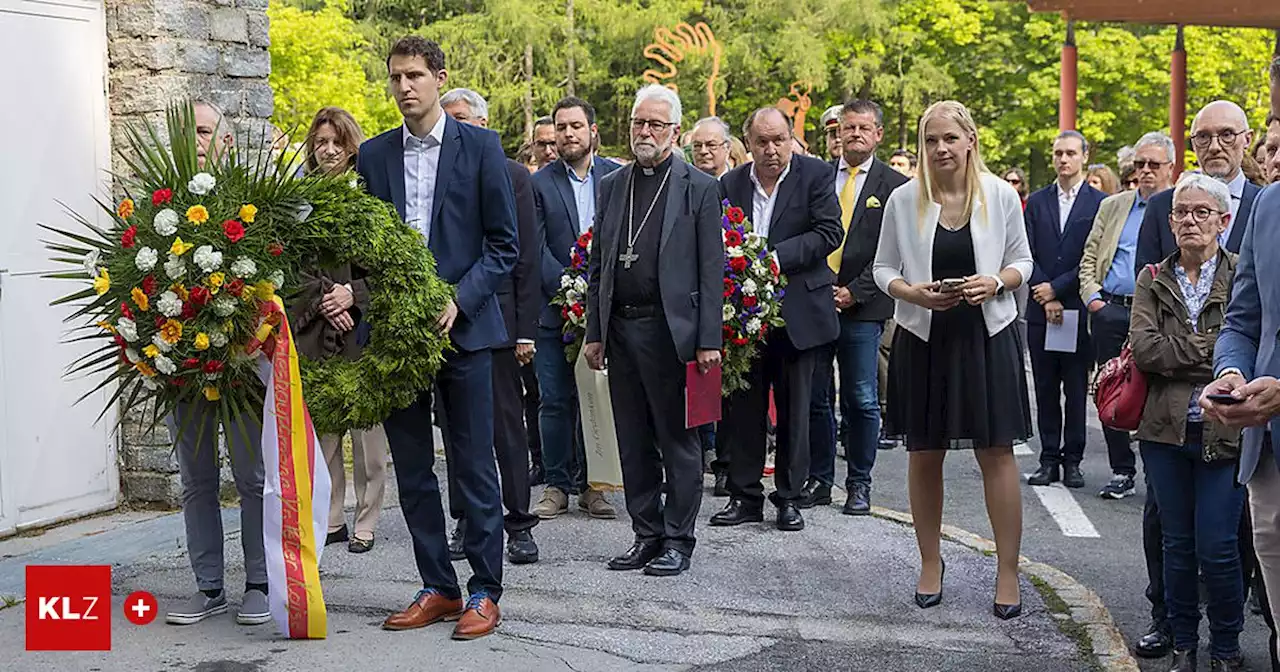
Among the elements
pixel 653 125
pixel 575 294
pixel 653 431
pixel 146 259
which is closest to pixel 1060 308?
pixel 575 294

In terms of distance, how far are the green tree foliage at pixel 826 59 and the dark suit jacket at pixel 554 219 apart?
26512 millimetres

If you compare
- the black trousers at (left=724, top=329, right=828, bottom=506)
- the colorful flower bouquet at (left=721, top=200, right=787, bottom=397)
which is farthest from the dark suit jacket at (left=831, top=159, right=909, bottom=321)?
the colorful flower bouquet at (left=721, top=200, right=787, bottom=397)

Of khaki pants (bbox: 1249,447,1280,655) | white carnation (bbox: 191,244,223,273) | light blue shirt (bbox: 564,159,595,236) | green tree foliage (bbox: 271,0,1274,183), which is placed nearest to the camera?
khaki pants (bbox: 1249,447,1280,655)

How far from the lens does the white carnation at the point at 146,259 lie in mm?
5906

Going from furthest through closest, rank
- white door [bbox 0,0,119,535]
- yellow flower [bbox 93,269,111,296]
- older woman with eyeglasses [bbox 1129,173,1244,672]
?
white door [bbox 0,0,119,535], older woman with eyeglasses [bbox 1129,173,1244,672], yellow flower [bbox 93,269,111,296]

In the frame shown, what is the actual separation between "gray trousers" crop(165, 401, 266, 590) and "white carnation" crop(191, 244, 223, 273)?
92 cm

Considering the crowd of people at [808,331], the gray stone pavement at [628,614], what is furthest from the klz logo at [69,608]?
the crowd of people at [808,331]

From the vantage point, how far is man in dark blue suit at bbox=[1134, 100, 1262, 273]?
25.1 ft

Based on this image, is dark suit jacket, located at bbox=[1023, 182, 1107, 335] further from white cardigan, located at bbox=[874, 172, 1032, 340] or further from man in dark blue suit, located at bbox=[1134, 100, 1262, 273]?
white cardigan, located at bbox=[874, 172, 1032, 340]

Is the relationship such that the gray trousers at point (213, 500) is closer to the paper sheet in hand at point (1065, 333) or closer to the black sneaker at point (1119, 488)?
the black sneaker at point (1119, 488)

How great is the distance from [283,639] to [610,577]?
5.85 feet

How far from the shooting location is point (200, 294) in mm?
5898

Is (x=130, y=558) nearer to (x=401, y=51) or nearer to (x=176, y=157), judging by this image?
(x=176, y=157)

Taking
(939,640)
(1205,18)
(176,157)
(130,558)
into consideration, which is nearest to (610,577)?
(939,640)
